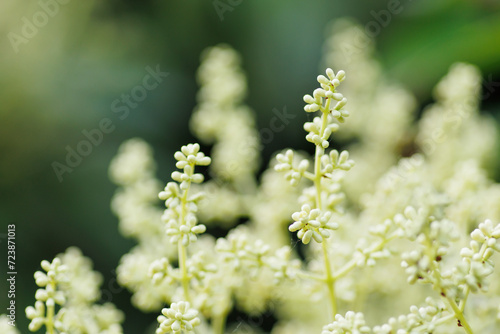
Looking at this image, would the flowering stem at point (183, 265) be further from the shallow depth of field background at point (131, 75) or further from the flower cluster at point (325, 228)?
the shallow depth of field background at point (131, 75)

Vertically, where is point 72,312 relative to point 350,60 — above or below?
below

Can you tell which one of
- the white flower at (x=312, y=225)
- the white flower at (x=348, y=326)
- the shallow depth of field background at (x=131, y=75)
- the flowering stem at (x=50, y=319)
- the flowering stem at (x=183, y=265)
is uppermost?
the shallow depth of field background at (x=131, y=75)

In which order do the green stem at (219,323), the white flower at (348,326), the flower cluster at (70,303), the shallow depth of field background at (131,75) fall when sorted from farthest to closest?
the shallow depth of field background at (131,75) → the green stem at (219,323) → the flower cluster at (70,303) → the white flower at (348,326)

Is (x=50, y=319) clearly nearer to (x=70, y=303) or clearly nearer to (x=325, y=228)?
(x=70, y=303)

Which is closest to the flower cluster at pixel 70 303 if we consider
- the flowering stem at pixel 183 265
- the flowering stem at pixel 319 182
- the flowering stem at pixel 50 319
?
the flowering stem at pixel 50 319

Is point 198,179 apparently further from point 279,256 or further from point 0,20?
point 0,20

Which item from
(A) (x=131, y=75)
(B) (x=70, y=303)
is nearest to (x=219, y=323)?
(B) (x=70, y=303)

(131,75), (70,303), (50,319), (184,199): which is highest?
(131,75)

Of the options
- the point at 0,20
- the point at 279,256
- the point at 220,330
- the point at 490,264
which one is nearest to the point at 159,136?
the point at 0,20

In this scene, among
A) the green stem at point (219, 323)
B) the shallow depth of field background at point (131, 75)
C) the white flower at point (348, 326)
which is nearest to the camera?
the white flower at point (348, 326)
